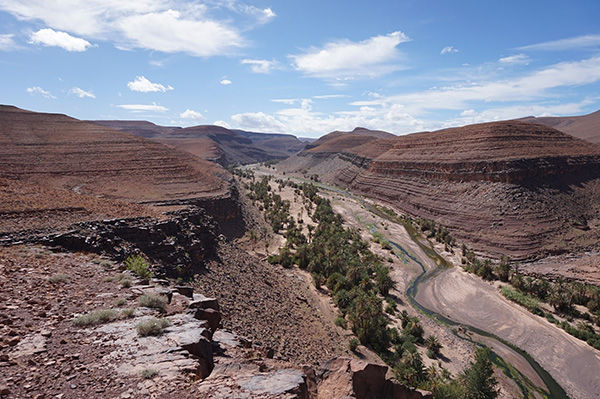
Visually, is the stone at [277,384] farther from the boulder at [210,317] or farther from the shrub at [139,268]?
the shrub at [139,268]

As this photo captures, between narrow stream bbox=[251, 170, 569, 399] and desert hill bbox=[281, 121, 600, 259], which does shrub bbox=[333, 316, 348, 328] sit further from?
desert hill bbox=[281, 121, 600, 259]

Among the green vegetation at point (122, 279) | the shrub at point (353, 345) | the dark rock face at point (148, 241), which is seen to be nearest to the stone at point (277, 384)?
the green vegetation at point (122, 279)

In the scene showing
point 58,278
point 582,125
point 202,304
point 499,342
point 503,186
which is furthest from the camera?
point 582,125

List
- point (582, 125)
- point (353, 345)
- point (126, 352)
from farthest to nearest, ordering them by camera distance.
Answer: point (582, 125) < point (353, 345) < point (126, 352)

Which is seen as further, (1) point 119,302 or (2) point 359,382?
(1) point 119,302

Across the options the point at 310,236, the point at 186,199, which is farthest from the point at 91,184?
the point at 310,236

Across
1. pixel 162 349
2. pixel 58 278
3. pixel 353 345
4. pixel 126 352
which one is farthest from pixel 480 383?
Answer: pixel 58 278

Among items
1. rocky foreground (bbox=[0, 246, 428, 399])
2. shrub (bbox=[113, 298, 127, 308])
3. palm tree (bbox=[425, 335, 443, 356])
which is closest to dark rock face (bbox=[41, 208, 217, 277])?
rocky foreground (bbox=[0, 246, 428, 399])

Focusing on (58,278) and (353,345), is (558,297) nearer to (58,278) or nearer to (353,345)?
(353,345)
